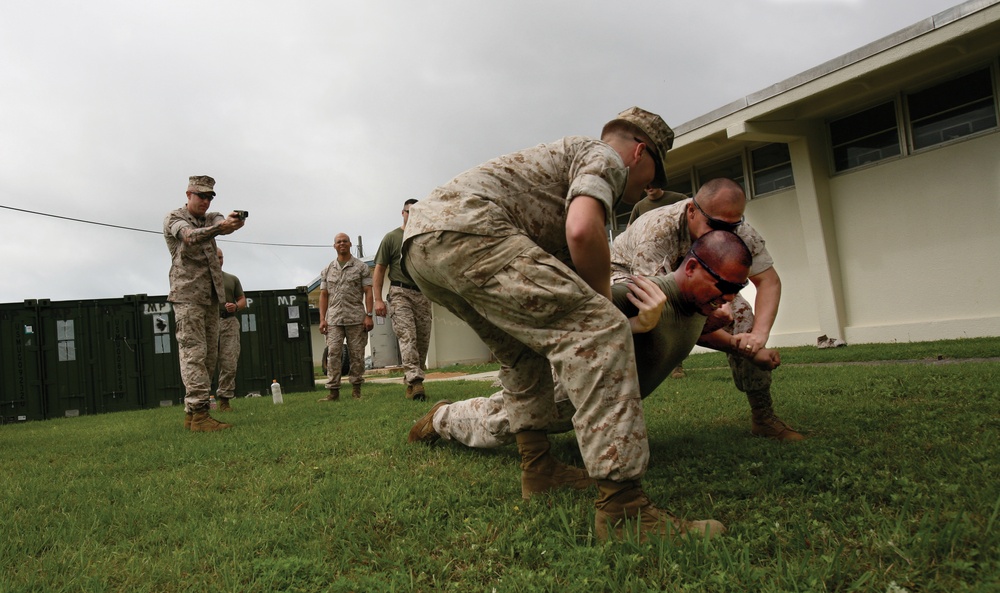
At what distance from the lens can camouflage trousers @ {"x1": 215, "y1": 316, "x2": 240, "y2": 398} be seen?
8250 mm

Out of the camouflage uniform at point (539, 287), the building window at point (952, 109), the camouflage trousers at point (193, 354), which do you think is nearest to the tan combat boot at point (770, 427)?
the camouflage uniform at point (539, 287)

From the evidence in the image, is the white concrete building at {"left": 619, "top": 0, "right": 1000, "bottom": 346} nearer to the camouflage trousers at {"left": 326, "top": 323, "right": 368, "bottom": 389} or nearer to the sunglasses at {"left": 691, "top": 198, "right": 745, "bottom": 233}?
the camouflage trousers at {"left": 326, "top": 323, "right": 368, "bottom": 389}

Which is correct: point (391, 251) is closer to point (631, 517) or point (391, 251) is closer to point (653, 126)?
point (653, 126)

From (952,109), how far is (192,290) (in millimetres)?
10786

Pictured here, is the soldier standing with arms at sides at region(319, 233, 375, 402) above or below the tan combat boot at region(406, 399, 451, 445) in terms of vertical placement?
above

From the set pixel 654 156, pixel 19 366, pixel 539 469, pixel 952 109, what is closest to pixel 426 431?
pixel 539 469

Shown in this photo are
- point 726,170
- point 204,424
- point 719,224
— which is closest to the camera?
point 719,224

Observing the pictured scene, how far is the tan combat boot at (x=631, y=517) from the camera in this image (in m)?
1.98

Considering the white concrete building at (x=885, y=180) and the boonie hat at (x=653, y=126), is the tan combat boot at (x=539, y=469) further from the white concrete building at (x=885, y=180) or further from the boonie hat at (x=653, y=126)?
the white concrete building at (x=885, y=180)

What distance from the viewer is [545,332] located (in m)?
2.17

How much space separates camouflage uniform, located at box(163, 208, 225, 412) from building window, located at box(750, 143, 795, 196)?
10200 millimetres

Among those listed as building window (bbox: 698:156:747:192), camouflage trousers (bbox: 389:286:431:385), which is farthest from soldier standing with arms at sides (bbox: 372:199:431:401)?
building window (bbox: 698:156:747:192)

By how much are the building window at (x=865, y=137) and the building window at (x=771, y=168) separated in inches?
33.9

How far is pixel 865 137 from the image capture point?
10719 millimetres
